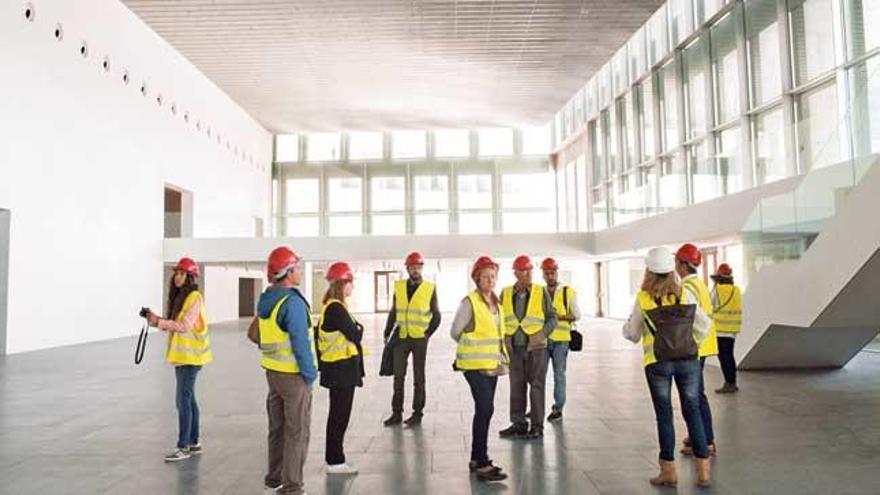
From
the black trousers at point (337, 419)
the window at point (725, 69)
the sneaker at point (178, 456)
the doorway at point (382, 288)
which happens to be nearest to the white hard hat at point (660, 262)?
the black trousers at point (337, 419)

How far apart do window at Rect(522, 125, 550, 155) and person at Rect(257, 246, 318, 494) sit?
112 feet

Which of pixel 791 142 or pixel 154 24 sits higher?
pixel 154 24

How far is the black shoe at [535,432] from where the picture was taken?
606 cm

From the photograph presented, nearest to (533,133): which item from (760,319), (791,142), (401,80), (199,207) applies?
(401,80)

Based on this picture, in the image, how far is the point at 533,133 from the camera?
38250 millimetres

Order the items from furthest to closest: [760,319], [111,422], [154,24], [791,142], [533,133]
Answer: [533,133] → [154,24] → [791,142] → [760,319] → [111,422]

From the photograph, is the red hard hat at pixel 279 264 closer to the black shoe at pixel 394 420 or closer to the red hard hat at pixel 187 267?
the red hard hat at pixel 187 267

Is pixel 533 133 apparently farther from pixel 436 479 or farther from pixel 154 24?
pixel 436 479

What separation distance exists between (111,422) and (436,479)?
13.3ft

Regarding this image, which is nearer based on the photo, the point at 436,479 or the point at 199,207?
the point at 436,479

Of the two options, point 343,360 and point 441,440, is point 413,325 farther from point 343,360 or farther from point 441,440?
point 343,360

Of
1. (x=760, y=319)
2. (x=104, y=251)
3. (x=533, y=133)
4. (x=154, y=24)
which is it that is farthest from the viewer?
(x=533, y=133)

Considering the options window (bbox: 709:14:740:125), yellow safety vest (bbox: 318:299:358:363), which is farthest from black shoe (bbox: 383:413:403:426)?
window (bbox: 709:14:740:125)

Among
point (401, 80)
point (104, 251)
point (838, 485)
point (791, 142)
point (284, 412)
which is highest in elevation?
point (401, 80)
